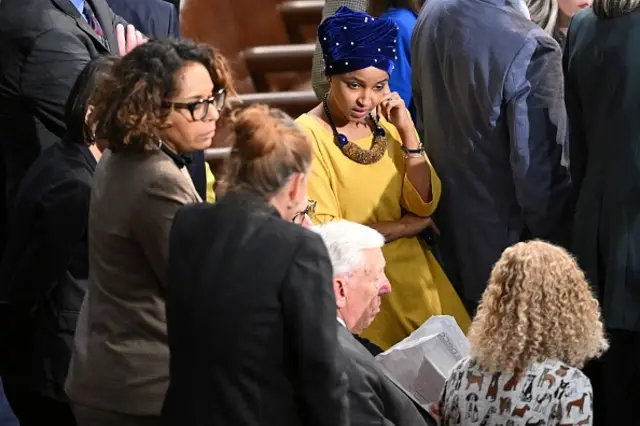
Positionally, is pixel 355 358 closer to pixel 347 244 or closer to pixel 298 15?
pixel 347 244

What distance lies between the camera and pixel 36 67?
278 cm

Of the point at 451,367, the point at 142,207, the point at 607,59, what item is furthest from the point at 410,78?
the point at 142,207

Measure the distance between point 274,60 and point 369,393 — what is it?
2.54 meters

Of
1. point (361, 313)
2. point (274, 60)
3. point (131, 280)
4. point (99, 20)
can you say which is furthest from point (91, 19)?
point (274, 60)

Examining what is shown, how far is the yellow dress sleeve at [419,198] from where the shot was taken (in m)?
3.04

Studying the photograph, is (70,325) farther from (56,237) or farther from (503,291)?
(503,291)

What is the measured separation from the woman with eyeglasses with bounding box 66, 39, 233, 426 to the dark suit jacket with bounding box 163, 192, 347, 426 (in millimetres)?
179

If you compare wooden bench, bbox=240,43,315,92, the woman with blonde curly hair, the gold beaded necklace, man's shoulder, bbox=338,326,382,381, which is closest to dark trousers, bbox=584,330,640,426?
the woman with blonde curly hair

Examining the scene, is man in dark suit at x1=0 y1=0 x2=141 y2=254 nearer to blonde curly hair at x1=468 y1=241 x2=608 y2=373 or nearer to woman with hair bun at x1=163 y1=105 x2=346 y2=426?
woman with hair bun at x1=163 y1=105 x2=346 y2=426

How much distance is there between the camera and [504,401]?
2.40 m

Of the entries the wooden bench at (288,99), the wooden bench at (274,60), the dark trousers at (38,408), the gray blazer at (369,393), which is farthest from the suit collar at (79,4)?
the wooden bench at (274,60)

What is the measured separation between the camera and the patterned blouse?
235cm

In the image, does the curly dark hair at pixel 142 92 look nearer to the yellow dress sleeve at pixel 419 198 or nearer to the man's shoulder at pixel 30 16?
the man's shoulder at pixel 30 16

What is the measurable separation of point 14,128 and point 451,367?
3.98ft
